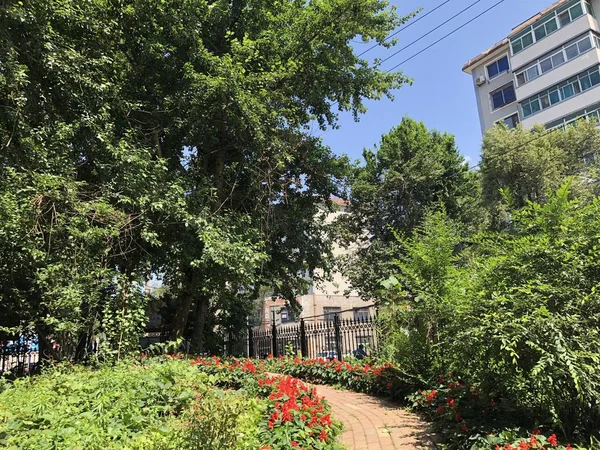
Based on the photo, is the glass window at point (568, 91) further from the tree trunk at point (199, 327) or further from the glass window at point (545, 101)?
the tree trunk at point (199, 327)

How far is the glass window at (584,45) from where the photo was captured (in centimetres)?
2345

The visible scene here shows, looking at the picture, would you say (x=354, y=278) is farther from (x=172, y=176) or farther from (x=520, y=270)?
(x=520, y=270)

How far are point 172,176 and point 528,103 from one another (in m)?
25.3

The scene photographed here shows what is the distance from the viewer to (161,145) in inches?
441

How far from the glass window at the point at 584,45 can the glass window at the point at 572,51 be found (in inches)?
8.3

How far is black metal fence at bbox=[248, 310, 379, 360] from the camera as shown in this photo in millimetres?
10663

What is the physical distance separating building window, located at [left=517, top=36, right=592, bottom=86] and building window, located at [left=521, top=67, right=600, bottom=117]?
1.31 meters

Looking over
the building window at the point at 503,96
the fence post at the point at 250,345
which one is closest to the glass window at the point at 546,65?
the building window at the point at 503,96

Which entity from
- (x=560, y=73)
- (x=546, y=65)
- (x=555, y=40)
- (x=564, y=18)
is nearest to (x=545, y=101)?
(x=560, y=73)

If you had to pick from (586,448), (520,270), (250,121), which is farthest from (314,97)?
(586,448)

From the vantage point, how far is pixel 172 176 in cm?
987

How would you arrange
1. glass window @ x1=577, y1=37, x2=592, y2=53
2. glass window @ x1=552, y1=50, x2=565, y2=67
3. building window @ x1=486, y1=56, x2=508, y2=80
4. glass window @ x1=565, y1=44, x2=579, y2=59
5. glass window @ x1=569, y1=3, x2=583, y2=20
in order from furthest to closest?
building window @ x1=486, y1=56, x2=508, y2=80, glass window @ x1=552, y1=50, x2=565, y2=67, glass window @ x1=565, y1=44, x2=579, y2=59, glass window @ x1=569, y1=3, x2=583, y2=20, glass window @ x1=577, y1=37, x2=592, y2=53

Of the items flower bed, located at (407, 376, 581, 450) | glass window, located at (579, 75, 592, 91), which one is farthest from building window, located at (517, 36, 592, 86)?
flower bed, located at (407, 376, 581, 450)

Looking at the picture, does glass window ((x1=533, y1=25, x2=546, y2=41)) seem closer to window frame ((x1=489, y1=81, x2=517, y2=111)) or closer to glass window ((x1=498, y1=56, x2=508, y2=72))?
glass window ((x1=498, y1=56, x2=508, y2=72))
